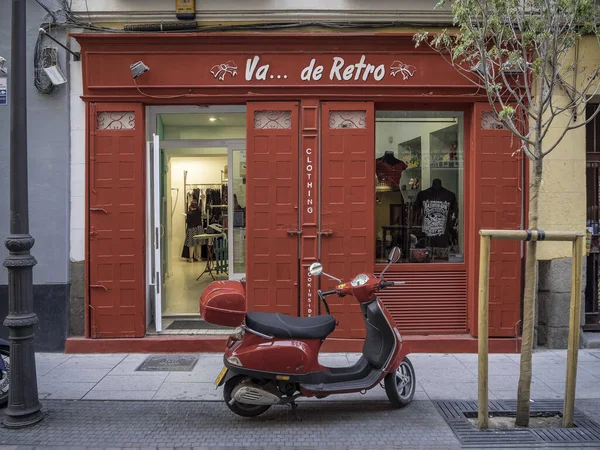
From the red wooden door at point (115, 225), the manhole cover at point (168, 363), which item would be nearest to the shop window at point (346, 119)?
the red wooden door at point (115, 225)

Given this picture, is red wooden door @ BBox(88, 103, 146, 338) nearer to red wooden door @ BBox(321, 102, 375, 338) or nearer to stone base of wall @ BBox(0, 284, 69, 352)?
stone base of wall @ BBox(0, 284, 69, 352)

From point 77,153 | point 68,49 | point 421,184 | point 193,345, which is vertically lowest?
point 193,345

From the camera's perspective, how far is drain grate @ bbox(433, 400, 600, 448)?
4.41 m

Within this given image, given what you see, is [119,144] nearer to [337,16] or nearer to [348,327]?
[337,16]

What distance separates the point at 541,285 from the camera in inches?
287

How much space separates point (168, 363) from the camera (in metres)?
6.68

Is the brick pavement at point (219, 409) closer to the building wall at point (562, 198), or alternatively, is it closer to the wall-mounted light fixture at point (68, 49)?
the building wall at point (562, 198)

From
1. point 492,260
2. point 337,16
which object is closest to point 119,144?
point 337,16

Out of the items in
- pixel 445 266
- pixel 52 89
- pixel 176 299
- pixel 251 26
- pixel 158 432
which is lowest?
pixel 158 432

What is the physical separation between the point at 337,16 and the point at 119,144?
340cm

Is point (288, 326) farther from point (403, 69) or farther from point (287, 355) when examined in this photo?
point (403, 69)

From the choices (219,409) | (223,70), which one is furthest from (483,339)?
(223,70)

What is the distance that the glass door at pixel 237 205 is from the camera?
26.8 ft

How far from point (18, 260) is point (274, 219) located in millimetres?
3226
